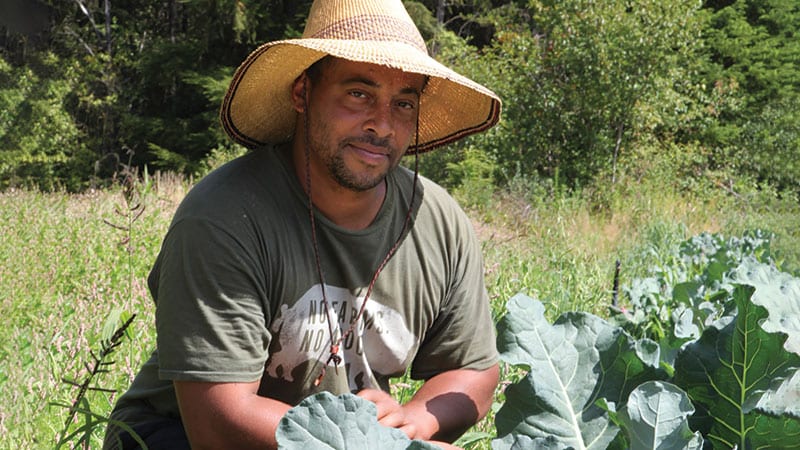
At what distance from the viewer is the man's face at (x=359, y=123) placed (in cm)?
209

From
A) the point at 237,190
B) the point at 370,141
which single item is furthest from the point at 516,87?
the point at 237,190

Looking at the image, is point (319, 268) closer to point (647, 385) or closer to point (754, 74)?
point (647, 385)

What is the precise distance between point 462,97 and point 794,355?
67.1 inches

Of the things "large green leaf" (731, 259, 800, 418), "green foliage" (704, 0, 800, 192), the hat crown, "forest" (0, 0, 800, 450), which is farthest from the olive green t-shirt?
"green foliage" (704, 0, 800, 192)

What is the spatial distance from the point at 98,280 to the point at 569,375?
3608 millimetres

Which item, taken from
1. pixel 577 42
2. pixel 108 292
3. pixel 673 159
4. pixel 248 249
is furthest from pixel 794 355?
pixel 673 159

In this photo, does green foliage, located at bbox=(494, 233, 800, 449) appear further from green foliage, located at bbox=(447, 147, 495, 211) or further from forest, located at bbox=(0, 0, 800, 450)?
green foliage, located at bbox=(447, 147, 495, 211)

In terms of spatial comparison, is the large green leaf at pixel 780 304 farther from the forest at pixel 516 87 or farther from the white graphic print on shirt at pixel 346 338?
the forest at pixel 516 87

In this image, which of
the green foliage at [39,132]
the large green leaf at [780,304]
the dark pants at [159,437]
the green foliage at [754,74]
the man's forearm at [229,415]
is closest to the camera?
the large green leaf at [780,304]

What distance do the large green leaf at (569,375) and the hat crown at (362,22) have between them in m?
1.21

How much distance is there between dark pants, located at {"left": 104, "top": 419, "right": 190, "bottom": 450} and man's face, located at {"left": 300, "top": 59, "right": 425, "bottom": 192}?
2.67 feet

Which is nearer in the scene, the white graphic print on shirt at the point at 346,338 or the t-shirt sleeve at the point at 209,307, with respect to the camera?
the t-shirt sleeve at the point at 209,307

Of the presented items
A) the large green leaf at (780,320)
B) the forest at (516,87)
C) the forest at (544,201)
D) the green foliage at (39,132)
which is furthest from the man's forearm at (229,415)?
the green foliage at (39,132)

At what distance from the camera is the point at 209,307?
6.23 feet
